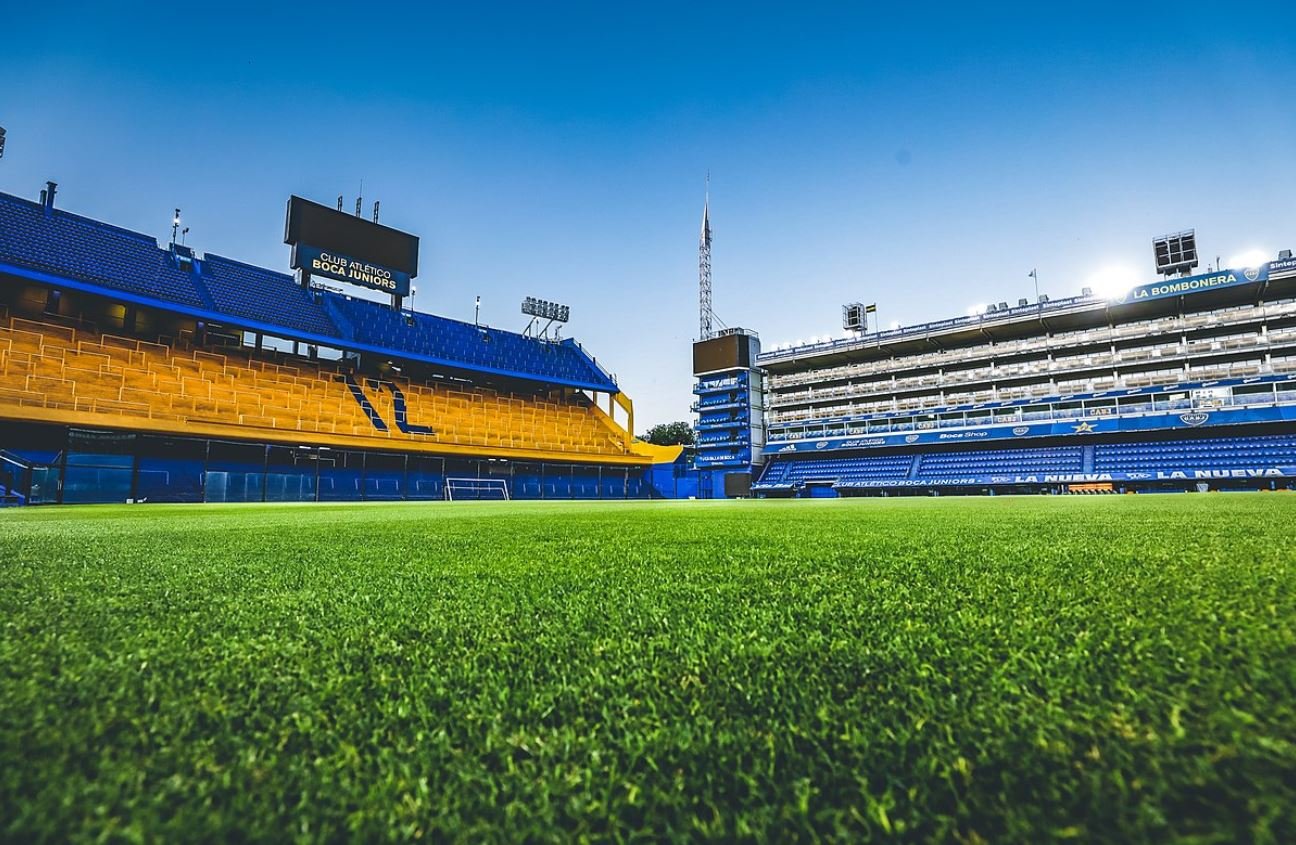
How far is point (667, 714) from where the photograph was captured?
0.93 metres

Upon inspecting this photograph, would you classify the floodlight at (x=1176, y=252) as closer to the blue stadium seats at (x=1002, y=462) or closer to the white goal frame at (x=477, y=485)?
the blue stadium seats at (x=1002, y=462)

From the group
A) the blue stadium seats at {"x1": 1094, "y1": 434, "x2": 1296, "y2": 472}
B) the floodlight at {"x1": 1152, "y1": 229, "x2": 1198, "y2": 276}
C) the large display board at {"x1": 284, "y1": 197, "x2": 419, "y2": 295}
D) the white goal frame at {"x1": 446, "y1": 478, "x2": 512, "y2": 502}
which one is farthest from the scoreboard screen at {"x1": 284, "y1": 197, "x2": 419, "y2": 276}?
the floodlight at {"x1": 1152, "y1": 229, "x2": 1198, "y2": 276}

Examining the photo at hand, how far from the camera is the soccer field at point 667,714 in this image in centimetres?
66

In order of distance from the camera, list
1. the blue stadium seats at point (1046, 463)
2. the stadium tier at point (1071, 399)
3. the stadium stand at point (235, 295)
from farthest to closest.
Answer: the stadium tier at point (1071, 399) → the blue stadium seats at point (1046, 463) → the stadium stand at point (235, 295)

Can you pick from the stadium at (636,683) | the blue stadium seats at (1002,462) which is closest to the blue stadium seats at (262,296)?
the stadium at (636,683)

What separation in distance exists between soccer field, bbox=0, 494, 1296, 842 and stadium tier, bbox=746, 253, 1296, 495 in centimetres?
3376

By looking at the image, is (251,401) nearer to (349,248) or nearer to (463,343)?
(349,248)

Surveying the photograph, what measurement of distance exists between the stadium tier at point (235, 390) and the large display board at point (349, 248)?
1210 mm

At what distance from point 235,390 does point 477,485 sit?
10184 millimetres

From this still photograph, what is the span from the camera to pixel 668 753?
0.81 m

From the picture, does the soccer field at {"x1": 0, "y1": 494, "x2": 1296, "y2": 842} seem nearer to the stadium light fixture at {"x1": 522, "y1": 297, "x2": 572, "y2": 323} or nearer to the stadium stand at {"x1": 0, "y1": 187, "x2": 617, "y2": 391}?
the stadium stand at {"x1": 0, "y1": 187, "x2": 617, "y2": 391}

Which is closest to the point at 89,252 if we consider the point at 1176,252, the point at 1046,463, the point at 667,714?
the point at 667,714

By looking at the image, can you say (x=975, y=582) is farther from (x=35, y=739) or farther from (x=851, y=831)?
(x=35, y=739)

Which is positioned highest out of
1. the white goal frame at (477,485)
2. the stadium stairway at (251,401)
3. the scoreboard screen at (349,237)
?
the scoreboard screen at (349,237)
